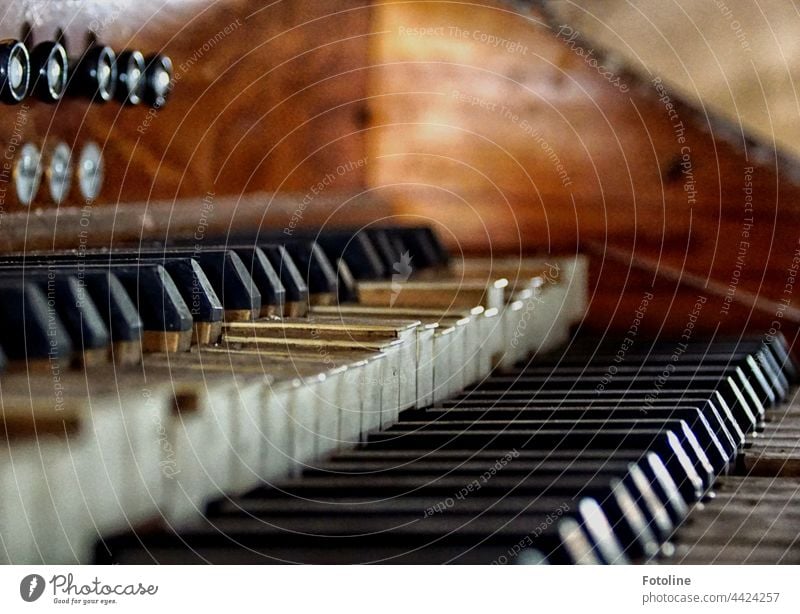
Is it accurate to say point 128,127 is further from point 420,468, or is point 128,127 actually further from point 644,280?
point 644,280

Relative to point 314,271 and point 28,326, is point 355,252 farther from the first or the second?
point 28,326

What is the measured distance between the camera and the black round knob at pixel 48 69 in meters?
0.98

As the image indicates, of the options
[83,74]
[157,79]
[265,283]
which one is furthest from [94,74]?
[265,283]

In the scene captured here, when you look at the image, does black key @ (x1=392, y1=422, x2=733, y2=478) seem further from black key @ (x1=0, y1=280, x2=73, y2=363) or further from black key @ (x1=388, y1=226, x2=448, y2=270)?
black key @ (x1=388, y1=226, x2=448, y2=270)

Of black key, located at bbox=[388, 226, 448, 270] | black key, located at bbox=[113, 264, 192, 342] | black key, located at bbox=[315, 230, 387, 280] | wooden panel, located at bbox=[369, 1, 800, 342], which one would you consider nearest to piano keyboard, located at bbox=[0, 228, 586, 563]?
black key, located at bbox=[113, 264, 192, 342]

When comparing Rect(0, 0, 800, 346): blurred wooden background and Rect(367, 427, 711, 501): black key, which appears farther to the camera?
Rect(0, 0, 800, 346): blurred wooden background

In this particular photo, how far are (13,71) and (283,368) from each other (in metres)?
0.42

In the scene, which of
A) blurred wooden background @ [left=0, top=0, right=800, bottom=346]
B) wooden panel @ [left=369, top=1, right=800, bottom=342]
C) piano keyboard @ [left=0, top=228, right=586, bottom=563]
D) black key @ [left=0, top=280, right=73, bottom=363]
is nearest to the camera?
piano keyboard @ [left=0, top=228, right=586, bottom=563]

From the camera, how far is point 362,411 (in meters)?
0.83

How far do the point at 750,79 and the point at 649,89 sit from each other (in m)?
0.17

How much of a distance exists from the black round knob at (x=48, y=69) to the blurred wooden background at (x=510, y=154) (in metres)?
0.39

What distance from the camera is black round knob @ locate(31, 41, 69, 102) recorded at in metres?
0.98

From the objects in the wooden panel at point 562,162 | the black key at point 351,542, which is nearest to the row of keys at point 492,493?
the black key at point 351,542
